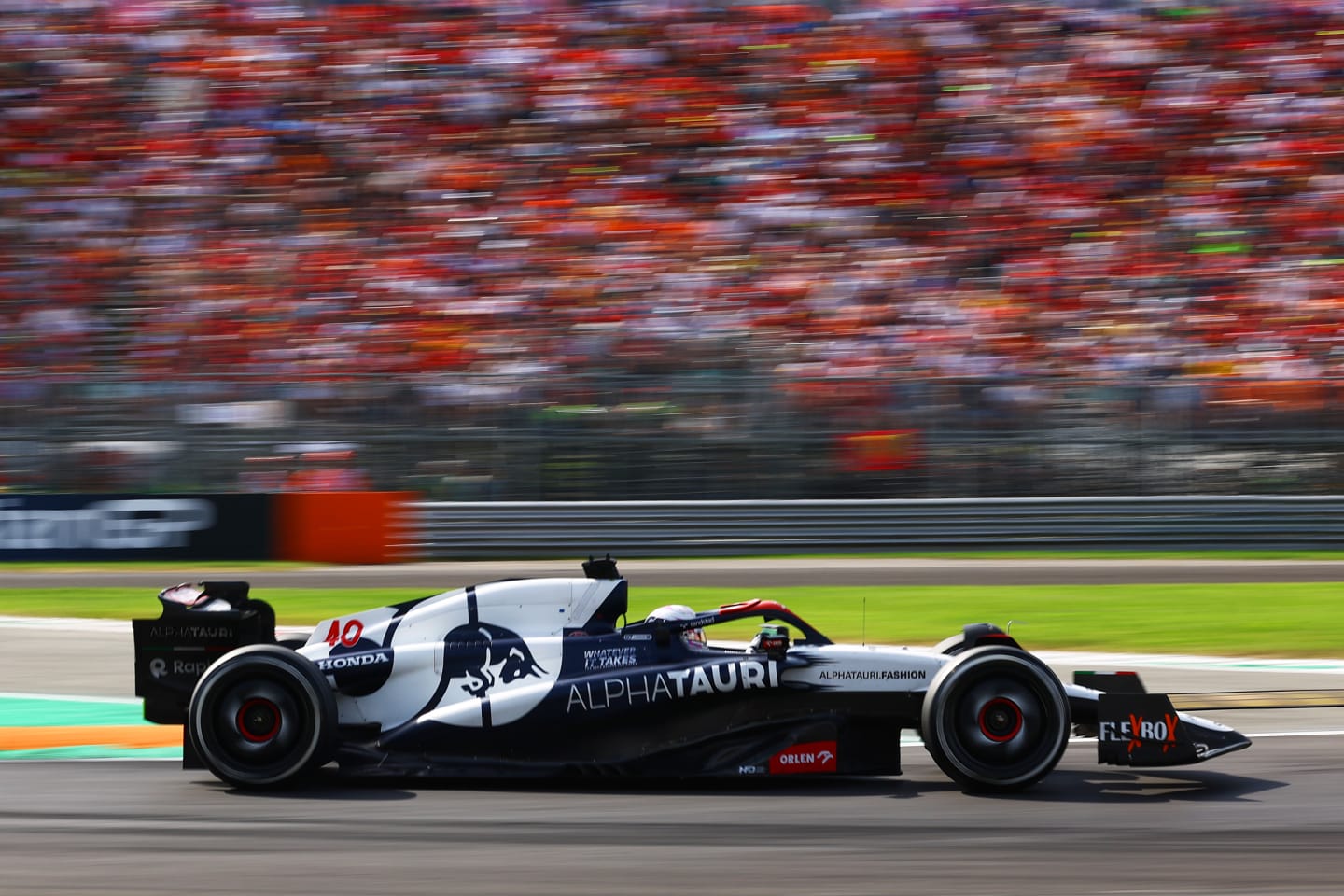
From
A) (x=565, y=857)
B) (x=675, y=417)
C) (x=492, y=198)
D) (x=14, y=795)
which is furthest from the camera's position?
(x=492, y=198)

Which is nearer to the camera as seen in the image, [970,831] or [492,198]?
[970,831]

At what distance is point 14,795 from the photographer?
6.48 meters

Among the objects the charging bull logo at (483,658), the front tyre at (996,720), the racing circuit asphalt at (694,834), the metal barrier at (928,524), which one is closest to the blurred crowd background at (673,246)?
the metal barrier at (928,524)

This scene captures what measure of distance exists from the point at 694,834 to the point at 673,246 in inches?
546

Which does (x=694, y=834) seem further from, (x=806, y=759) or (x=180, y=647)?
(x=180, y=647)

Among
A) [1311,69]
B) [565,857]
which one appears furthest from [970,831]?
[1311,69]

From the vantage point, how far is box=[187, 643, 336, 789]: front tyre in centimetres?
625

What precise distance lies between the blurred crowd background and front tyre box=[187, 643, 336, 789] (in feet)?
32.1

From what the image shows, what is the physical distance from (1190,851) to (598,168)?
15.6 m

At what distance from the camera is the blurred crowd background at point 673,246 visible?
53.1ft

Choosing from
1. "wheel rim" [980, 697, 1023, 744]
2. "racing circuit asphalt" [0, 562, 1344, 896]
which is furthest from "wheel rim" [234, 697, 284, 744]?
"wheel rim" [980, 697, 1023, 744]

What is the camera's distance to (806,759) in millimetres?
6328

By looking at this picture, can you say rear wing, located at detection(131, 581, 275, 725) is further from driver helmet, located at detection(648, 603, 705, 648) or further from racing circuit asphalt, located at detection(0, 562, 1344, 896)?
driver helmet, located at detection(648, 603, 705, 648)

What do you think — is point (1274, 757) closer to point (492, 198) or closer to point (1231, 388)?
point (1231, 388)
